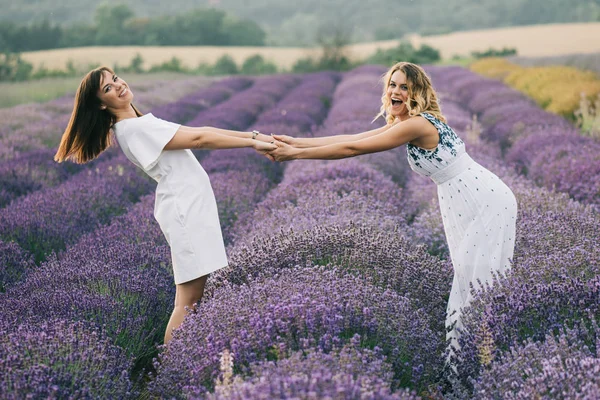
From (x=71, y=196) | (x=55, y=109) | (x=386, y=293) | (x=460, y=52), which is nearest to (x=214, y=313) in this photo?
(x=386, y=293)

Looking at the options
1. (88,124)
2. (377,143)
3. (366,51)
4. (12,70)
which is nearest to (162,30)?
(366,51)

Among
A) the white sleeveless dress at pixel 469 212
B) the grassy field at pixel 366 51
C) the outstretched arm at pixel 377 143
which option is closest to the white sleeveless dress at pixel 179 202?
the outstretched arm at pixel 377 143

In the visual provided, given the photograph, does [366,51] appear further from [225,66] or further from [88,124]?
[88,124]

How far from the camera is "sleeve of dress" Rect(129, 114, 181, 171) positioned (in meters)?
2.79

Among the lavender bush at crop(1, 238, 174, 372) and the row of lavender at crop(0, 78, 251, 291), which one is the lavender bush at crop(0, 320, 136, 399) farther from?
the row of lavender at crop(0, 78, 251, 291)

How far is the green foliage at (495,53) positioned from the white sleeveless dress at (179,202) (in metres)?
34.4

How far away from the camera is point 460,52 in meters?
37.8

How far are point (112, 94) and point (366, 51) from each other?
3648cm

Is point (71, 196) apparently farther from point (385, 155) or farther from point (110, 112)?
point (385, 155)

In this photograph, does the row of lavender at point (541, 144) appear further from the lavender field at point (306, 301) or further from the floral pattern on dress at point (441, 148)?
the floral pattern on dress at point (441, 148)

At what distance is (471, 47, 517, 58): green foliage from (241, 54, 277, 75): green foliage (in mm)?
11538

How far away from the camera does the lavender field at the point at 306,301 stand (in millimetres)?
2021

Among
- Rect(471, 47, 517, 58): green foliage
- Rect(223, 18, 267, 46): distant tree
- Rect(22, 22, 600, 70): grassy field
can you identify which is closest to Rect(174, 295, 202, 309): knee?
Rect(22, 22, 600, 70): grassy field

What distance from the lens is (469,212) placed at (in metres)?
3.01
